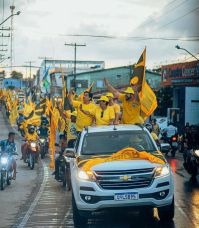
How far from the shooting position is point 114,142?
1142cm

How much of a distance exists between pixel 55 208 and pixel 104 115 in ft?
10.5

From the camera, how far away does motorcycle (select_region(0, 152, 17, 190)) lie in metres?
16.4

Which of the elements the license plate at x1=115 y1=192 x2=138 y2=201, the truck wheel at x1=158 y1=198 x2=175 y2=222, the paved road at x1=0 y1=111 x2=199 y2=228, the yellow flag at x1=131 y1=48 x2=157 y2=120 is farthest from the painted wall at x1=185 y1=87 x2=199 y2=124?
the license plate at x1=115 y1=192 x2=138 y2=201

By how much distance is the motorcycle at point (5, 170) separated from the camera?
16408 mm

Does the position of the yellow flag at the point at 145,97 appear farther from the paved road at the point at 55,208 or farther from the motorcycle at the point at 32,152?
the motorcycle at the point at 32,152

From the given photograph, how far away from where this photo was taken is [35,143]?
75.9 feet

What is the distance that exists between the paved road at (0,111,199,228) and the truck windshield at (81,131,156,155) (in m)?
1.37

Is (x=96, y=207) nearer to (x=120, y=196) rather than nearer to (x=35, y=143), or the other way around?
(x=120, y=196)

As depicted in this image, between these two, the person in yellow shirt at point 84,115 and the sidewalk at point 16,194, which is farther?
the person in yellow shirt at point 84,115

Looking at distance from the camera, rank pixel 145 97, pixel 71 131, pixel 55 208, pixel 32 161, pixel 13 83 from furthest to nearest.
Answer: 1. pixel 13 83
2. pixel 32 161
3. pixel 145 97
4. pixel 71 131
5. pixel 55 208

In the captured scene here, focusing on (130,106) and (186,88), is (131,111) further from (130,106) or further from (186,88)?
(186,88)

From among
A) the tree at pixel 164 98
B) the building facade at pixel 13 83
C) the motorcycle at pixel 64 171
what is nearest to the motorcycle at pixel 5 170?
the motorcycle at pixel 64 171

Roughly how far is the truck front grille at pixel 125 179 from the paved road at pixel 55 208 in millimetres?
1006

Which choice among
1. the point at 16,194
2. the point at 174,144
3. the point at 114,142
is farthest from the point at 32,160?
the point at 114,142
